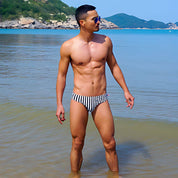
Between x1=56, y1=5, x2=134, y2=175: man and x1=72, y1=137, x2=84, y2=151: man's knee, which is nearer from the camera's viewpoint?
x1=56, y1=5, x2=134, y2=175: man

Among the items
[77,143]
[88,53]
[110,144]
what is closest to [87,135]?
[77,143]

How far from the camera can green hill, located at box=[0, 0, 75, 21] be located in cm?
13310

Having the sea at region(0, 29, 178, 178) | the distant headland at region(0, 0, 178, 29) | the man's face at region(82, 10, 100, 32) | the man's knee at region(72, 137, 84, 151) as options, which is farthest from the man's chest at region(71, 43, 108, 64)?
the distant headland at region(0, 0, 178, 29)

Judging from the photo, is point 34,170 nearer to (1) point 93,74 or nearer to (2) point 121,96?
(1) point 93,74

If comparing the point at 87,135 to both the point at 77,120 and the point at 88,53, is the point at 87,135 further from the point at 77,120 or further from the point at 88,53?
the point at 88,53

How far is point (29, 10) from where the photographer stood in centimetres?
14750

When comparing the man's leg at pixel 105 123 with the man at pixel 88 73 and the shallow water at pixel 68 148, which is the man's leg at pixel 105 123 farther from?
the shallow water at pixel 68 148

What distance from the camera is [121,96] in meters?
9.49

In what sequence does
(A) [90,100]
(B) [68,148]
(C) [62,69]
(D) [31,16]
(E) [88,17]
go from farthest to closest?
(D) [31,16] < (B) [68,148] < (C) [62,69] < (A) [90,100] < (E) [88,17]

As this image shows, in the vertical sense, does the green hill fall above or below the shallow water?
below

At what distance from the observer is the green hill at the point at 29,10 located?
5240 inches

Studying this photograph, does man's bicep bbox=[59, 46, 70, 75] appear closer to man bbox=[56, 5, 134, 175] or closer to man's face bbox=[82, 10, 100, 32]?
man bbox=[56, 5, 134, 175]

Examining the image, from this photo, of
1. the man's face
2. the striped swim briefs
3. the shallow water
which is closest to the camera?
the man's face

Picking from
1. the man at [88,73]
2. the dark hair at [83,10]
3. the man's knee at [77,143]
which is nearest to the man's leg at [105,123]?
the man at [88,73]
